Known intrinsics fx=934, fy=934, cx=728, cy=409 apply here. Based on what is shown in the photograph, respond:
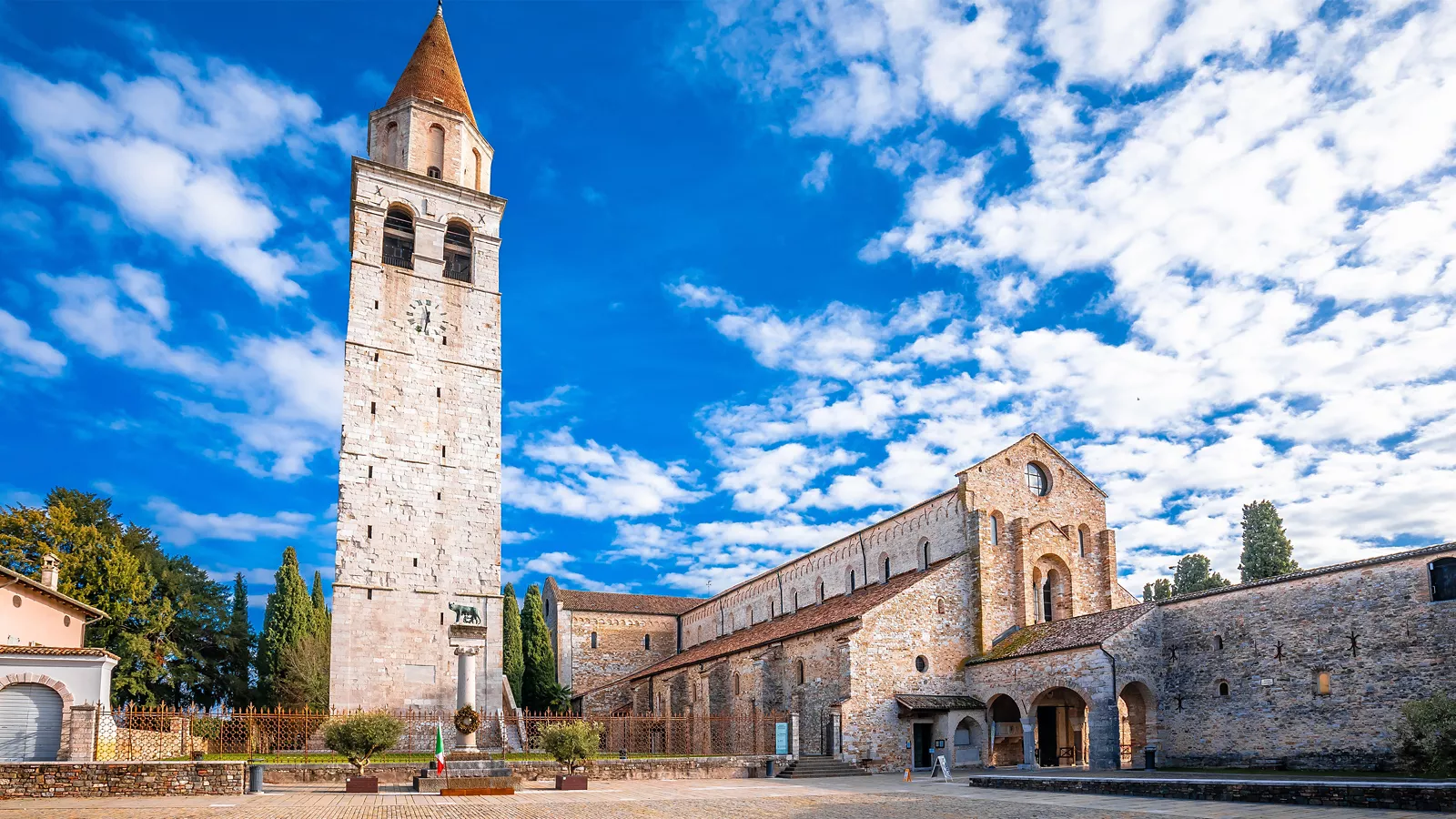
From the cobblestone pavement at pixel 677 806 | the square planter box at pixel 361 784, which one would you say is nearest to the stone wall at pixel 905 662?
the cobblestone pavement at pixel 677 806

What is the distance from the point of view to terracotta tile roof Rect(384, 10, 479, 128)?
39938 mm

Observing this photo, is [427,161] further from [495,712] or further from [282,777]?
[282,777]

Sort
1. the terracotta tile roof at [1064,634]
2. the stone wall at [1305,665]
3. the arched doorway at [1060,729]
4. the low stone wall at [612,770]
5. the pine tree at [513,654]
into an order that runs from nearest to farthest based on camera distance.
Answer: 1. the stone wall at [1305,665]
2. the low stone wall at [612,770]
3. the terracotta tile roof at [1064,634]
4. the arched doorway at [1060,729]
5. the pine tree at [513,654]

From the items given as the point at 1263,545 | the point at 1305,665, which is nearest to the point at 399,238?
the point at 1305,665

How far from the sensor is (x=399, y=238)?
38.5 metres

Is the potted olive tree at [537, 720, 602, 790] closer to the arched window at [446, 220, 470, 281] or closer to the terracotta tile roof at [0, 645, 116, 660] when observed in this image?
the terracotta tile roof at [0, 645, 116, 660]

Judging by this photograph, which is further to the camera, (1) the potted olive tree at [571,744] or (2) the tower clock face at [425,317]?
(2) the tower clock face at [425,317]

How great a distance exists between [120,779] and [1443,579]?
3037 cm

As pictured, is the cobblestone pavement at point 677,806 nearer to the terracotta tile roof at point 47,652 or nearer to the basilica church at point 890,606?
the terracotta tile roof at point 47,652

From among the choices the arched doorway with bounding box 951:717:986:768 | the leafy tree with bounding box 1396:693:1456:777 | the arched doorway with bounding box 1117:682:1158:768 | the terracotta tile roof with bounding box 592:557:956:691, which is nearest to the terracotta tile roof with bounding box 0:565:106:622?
the terracotta tile roof with bounding box 592:557:956:691

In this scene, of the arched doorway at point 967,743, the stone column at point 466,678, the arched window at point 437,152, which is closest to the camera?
the stone column at point 466,678

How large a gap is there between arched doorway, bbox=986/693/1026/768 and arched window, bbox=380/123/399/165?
105 ft

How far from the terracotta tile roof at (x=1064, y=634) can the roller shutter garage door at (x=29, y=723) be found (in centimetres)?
2709

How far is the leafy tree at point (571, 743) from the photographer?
79.6ft
